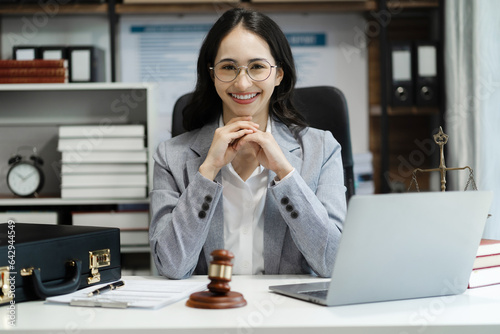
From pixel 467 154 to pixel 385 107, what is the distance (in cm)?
49

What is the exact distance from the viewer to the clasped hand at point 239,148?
1375 millimetres

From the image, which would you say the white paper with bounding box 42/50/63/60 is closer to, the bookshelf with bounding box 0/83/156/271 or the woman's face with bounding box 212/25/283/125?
the bookshelf with bounding box 0/83/156/271

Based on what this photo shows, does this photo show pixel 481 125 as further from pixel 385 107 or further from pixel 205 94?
pixel 205 94

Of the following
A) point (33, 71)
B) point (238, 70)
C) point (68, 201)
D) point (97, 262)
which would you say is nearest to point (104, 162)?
point (68, 201)

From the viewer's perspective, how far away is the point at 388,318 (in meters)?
0.87

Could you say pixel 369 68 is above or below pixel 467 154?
above

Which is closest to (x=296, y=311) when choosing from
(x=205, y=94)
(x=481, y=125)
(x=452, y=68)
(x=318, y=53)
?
(x=205, y=94)

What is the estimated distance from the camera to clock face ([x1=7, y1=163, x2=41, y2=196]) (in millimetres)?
2359

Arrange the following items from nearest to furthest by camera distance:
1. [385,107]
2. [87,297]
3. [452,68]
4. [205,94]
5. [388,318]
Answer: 1. [388,318]
2. [87,297]
3. [205,94]
4. [452,68]
5. [385,107]

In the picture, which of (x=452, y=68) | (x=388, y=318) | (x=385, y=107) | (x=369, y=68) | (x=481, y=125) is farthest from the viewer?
(x=369, y=68)

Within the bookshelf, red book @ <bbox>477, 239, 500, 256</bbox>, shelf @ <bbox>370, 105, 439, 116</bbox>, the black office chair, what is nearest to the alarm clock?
the bookshelf

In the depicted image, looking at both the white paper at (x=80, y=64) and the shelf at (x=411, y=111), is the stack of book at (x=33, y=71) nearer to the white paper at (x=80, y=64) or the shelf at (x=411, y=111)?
the white paper at (x=80, y=64)

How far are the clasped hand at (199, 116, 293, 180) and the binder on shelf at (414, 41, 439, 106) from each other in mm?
1462

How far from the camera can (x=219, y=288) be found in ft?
3.05
